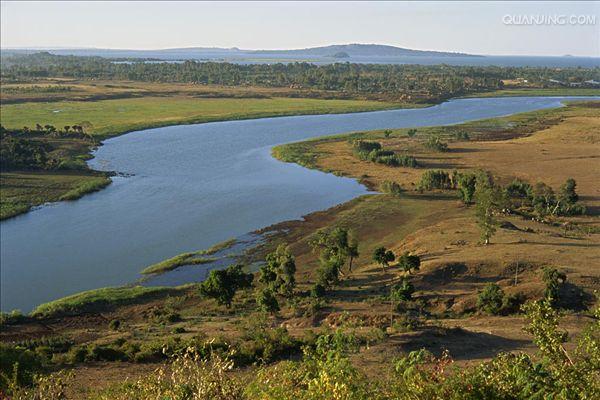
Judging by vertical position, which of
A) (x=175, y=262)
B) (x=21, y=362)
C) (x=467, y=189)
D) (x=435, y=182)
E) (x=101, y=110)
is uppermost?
(x=101, y=110)

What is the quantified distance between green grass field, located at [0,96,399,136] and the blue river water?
11.0 meters

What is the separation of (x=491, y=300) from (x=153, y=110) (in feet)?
334

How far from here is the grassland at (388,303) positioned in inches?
885

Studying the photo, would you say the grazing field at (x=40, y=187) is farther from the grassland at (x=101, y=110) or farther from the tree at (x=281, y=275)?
the tree at (x=281, y=275)

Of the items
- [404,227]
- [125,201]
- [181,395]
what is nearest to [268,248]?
[404,227]

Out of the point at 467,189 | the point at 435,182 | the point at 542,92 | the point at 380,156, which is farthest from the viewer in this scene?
the point at 542,92

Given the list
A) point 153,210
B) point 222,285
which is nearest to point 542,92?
point 153,210

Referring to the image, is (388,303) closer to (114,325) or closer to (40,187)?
(114,325)

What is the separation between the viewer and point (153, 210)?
51.2 metres

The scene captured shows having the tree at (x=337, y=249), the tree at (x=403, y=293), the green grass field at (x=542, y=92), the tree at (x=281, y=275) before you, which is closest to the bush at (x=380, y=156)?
the tree at (x=337, y=249)

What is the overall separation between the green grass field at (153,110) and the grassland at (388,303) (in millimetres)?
60782

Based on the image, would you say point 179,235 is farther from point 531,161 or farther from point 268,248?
point 531,161

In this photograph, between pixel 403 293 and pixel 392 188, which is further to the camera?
pixel 392 188

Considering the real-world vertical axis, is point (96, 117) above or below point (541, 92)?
below
